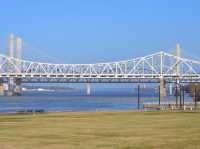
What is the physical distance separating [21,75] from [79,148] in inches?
5379

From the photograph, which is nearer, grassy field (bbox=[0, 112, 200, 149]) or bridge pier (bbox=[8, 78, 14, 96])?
grassy field (bbox=[0, 112, 200, 149])

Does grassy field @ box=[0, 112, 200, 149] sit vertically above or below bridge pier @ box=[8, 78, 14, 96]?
below

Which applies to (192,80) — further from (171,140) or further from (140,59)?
(171,140)

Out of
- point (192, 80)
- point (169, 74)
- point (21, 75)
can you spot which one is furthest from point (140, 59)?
point (21, 75)

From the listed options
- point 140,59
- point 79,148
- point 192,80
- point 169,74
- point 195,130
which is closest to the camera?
point 79,148

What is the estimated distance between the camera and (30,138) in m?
25.6

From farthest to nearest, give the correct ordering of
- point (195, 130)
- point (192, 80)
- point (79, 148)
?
point (192, 80) → point (195, 130) → point (79, 148)

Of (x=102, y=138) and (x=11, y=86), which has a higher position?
(x=11, y=86)

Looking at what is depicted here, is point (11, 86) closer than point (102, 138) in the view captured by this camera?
No

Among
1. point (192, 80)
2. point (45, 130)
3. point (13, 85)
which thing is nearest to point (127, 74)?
point (192, 80)

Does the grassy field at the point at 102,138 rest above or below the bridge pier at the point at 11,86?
below

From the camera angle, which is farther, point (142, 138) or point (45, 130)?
point (45, 130)

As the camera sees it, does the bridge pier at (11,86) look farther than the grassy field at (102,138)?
Yes

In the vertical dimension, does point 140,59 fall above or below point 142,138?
above
